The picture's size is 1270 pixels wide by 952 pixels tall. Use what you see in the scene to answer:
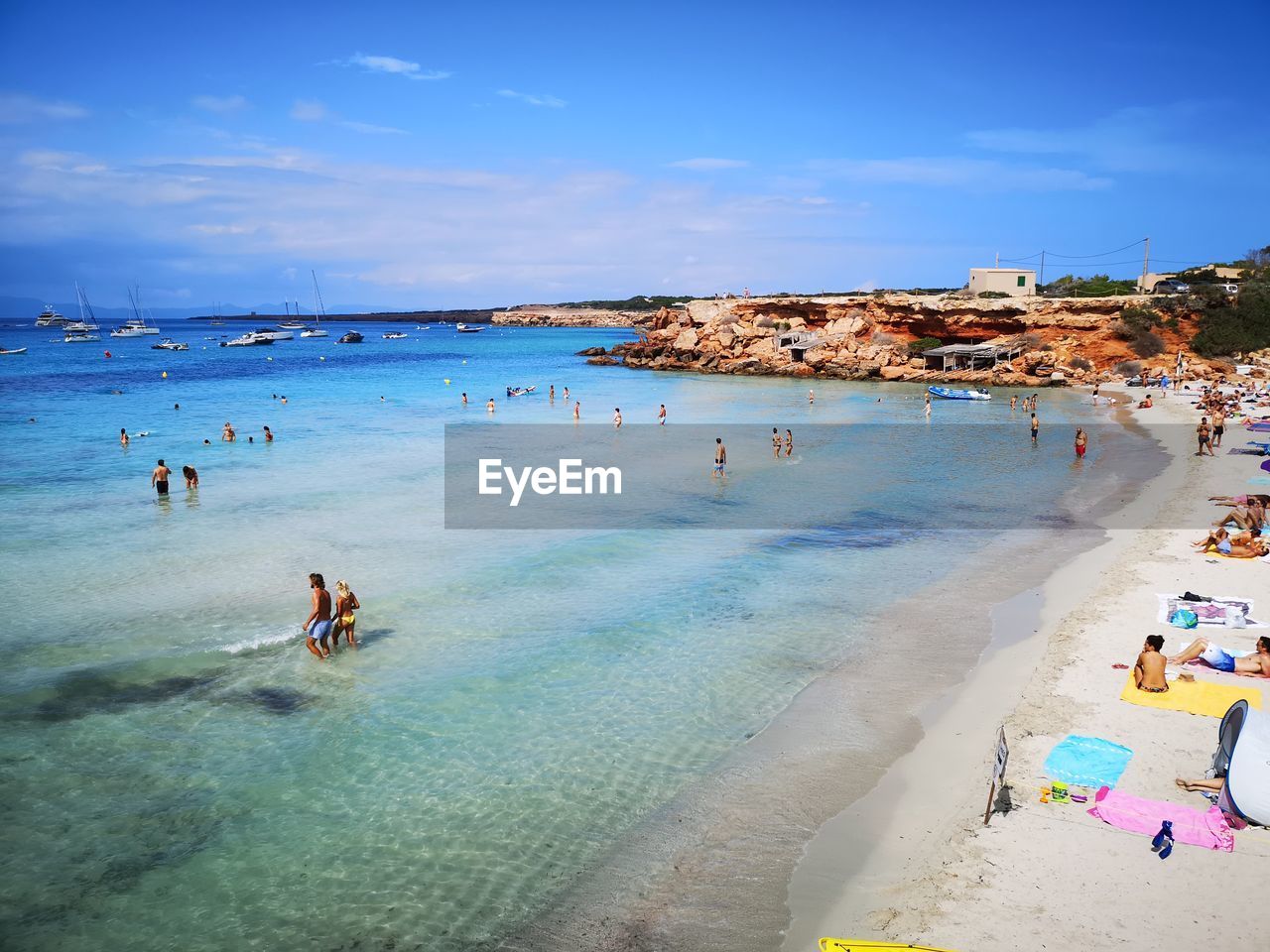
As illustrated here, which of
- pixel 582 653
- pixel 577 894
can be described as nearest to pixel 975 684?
pixel 582 653

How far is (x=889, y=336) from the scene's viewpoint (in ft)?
237

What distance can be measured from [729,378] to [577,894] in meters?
65.7

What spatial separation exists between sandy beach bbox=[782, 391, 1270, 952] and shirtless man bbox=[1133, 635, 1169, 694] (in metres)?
0.33

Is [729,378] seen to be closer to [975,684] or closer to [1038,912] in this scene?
[975,684]

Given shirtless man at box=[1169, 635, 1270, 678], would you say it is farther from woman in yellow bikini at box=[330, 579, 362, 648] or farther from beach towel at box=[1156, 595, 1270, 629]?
woman in yellow bikini at box=[330, 579, 362, 648]

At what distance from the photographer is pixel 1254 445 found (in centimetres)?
2953

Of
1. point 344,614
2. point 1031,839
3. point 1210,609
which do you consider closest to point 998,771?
point 1031,839

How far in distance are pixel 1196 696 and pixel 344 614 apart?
488 inches

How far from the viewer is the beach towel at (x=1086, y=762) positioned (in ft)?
28.5

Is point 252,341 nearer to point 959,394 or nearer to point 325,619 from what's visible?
point 959,394

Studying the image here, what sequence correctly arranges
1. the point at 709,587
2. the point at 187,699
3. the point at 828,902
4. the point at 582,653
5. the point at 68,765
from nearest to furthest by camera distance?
the point at 828,902 → the point at 68,765 → the point at 187,699 → the point at 582,653 → the point at 709,587

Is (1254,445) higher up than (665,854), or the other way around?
(1254,445)

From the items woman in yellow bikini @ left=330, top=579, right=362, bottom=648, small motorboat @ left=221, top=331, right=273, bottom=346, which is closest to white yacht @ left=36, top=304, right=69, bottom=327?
small motorboat @ left=221, top=331, right=273, bottom=346

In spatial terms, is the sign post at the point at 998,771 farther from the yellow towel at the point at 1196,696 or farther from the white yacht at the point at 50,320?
the white yacht at the point at 50,320
